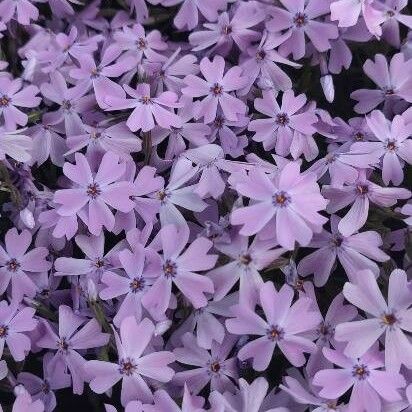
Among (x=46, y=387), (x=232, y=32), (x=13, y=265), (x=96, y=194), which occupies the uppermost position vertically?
(x=232, y=32)

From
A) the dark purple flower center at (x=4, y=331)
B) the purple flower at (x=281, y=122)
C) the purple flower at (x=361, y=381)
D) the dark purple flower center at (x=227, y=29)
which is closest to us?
the purple flower at (x=361, y=381)

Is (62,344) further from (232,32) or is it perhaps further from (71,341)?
(232,32)

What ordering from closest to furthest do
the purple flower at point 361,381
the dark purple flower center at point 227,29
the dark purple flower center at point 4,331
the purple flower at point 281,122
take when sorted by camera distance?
the purple flower at point 361,381 < the dark purple flower center at point 4,331 < the purple flower at point 281,122 < the dark purple flower center at point 227,29

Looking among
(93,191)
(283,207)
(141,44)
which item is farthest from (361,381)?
(141,44)

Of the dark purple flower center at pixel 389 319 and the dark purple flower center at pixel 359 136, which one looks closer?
the dark purple flower center at pixel 389 319

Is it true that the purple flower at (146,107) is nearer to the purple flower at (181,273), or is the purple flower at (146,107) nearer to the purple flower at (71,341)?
the purple flower at (181,273)

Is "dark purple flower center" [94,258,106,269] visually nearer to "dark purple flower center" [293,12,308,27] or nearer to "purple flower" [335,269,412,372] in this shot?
"purple flower" [335,269,412,372]

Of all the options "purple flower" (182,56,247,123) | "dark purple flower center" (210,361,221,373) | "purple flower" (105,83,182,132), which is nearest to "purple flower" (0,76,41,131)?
"purple flower" (105,83,182,132)

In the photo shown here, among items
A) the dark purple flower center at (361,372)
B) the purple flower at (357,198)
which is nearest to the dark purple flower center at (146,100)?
the purple flower at (357,198)
